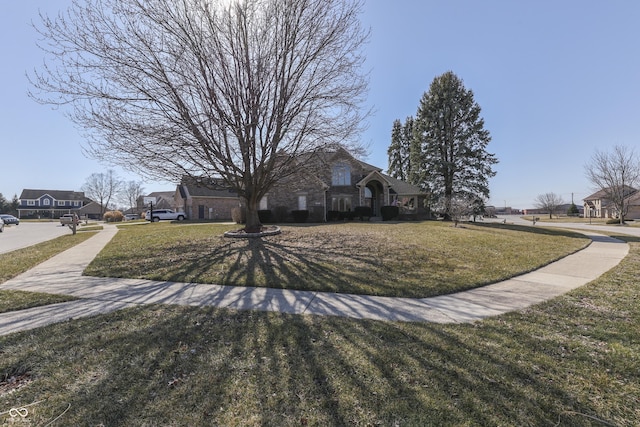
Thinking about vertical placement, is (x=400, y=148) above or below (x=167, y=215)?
above

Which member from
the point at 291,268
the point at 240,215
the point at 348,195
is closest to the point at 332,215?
the point at 348,195

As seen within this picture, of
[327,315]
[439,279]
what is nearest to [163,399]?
[327,315]

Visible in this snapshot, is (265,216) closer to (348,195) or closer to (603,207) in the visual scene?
(348,195)

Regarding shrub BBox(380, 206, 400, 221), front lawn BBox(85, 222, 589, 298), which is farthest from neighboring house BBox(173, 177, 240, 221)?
front lawn BBox(85, 222, 589, 298)

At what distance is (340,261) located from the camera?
8.54 meters

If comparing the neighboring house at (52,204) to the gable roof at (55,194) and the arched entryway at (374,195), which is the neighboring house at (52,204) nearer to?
the gable roof at (55,194)

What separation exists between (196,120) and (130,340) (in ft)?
29.4

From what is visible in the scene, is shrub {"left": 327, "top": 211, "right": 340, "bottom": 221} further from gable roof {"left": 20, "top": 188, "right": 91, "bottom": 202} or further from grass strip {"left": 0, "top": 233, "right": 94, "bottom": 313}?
gable roof {"left": 20, "top": 188, "right": 91, "bottom": 202}

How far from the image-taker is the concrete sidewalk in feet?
15.1

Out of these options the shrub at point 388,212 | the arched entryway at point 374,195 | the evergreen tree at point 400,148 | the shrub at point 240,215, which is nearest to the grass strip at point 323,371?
the shrub at point 240,215

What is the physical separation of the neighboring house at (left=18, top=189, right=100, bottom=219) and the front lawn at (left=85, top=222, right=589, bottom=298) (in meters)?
73.3

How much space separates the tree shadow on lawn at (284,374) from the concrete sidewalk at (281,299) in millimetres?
530

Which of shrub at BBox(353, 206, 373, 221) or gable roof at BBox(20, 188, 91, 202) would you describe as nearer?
shrub at BBox(353, 206, 373, 221)

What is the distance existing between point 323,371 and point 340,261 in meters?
5.63
